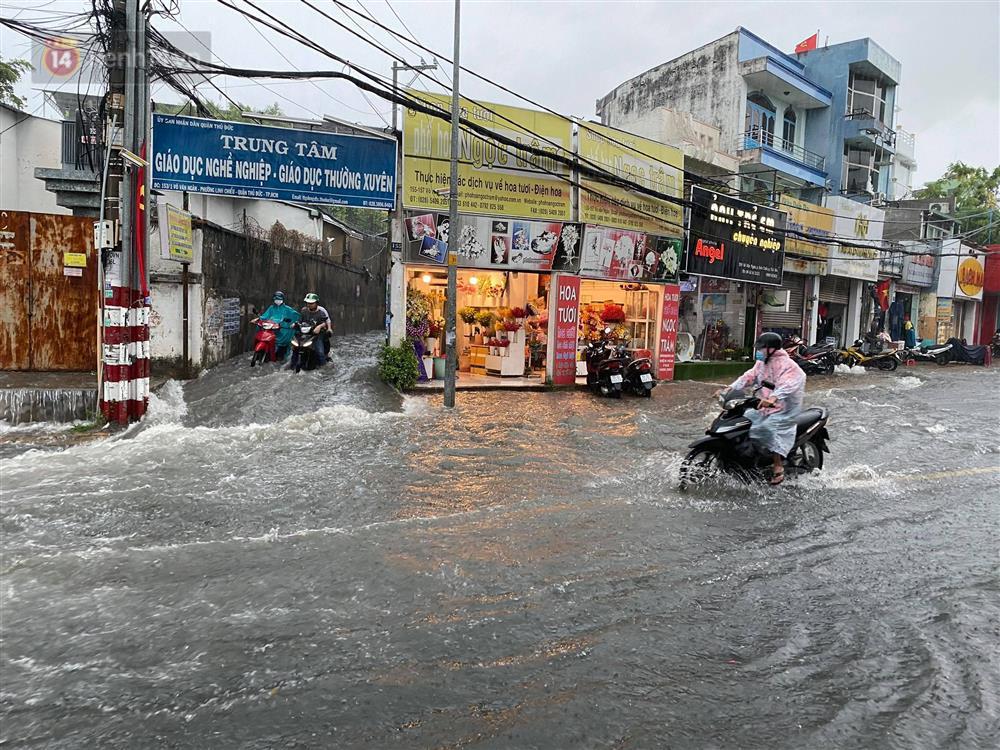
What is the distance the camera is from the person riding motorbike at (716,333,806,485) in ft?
22.8

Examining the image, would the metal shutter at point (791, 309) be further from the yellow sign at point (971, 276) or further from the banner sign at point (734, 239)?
the yellow sign at point (971, 276)

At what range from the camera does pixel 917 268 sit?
31.7 m

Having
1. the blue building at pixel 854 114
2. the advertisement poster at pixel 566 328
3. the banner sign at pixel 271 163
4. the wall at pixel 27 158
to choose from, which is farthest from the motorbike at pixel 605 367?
the blue building at pixel 854 114

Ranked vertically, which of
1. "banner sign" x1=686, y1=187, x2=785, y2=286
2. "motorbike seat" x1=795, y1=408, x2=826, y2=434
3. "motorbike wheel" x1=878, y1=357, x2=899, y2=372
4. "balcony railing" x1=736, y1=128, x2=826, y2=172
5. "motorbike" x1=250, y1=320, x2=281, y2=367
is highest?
"balcony railing" x1=736, y1=128, x2=826, y2=172

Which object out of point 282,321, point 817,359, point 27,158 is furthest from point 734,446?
point 27,158

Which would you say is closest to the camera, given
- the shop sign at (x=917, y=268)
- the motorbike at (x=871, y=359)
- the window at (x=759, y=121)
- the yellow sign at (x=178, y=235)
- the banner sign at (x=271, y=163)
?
the yellow sign at (x=178, y=235)

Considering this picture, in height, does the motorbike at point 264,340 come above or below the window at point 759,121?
below

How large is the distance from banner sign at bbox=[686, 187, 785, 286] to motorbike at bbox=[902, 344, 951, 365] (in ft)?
28.6

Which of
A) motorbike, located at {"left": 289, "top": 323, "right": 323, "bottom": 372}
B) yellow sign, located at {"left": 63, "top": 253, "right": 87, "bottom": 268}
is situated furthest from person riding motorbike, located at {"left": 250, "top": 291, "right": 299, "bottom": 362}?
yellow sign, located at {"left": 63, "top": 253, "right": 87, "bottom": 268}

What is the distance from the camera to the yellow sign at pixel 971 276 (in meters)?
34.1

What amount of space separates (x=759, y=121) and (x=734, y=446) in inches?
944

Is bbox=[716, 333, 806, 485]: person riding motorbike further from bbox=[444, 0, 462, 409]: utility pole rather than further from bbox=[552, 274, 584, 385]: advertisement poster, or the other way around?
bbox=[552, 274, 584, 385]: advertisement poster

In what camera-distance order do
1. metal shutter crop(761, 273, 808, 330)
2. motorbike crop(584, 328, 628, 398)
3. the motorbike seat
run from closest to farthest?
the motorbike seat < motorbike crop(584, 328, 628, 398) < metal shutter crop(761, 273, 808, 330)

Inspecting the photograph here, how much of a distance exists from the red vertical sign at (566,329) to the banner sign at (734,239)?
4506 millimetres
